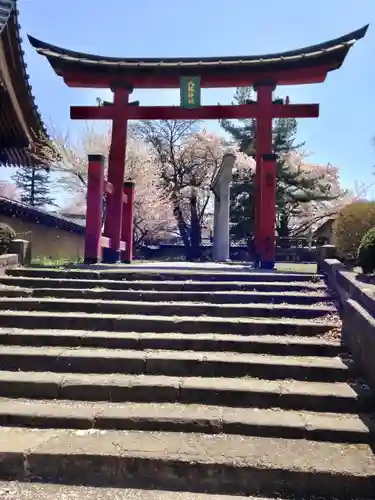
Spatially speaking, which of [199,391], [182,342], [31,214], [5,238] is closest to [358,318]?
[199,391]

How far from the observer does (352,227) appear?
25.6 feet

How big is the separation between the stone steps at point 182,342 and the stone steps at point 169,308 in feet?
2.00

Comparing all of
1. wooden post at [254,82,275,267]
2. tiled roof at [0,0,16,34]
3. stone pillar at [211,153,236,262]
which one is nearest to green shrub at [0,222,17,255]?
tiled roof at [0,0,16,34]

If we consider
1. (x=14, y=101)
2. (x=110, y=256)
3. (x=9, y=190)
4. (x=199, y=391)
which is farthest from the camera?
(x=9, y=190)

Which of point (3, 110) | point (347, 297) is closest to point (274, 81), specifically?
point (3, 110)

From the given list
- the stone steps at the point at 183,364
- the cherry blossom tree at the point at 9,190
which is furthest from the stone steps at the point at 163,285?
the cherry blossom tree at the point at 9,190

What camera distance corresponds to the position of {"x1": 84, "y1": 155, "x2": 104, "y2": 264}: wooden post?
8891mm

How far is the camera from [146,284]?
21.1 feet

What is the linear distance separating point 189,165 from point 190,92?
1620 cm

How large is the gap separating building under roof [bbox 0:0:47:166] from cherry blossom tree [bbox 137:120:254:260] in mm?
17236

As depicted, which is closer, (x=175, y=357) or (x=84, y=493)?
(x=84, y=493)

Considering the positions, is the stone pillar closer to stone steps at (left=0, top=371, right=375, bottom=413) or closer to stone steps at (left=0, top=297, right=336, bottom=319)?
stone steps at (left=0, top=297, right=336, bottom=319)

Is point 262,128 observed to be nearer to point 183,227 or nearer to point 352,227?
point 352,227

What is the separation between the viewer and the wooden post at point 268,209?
953 cm
